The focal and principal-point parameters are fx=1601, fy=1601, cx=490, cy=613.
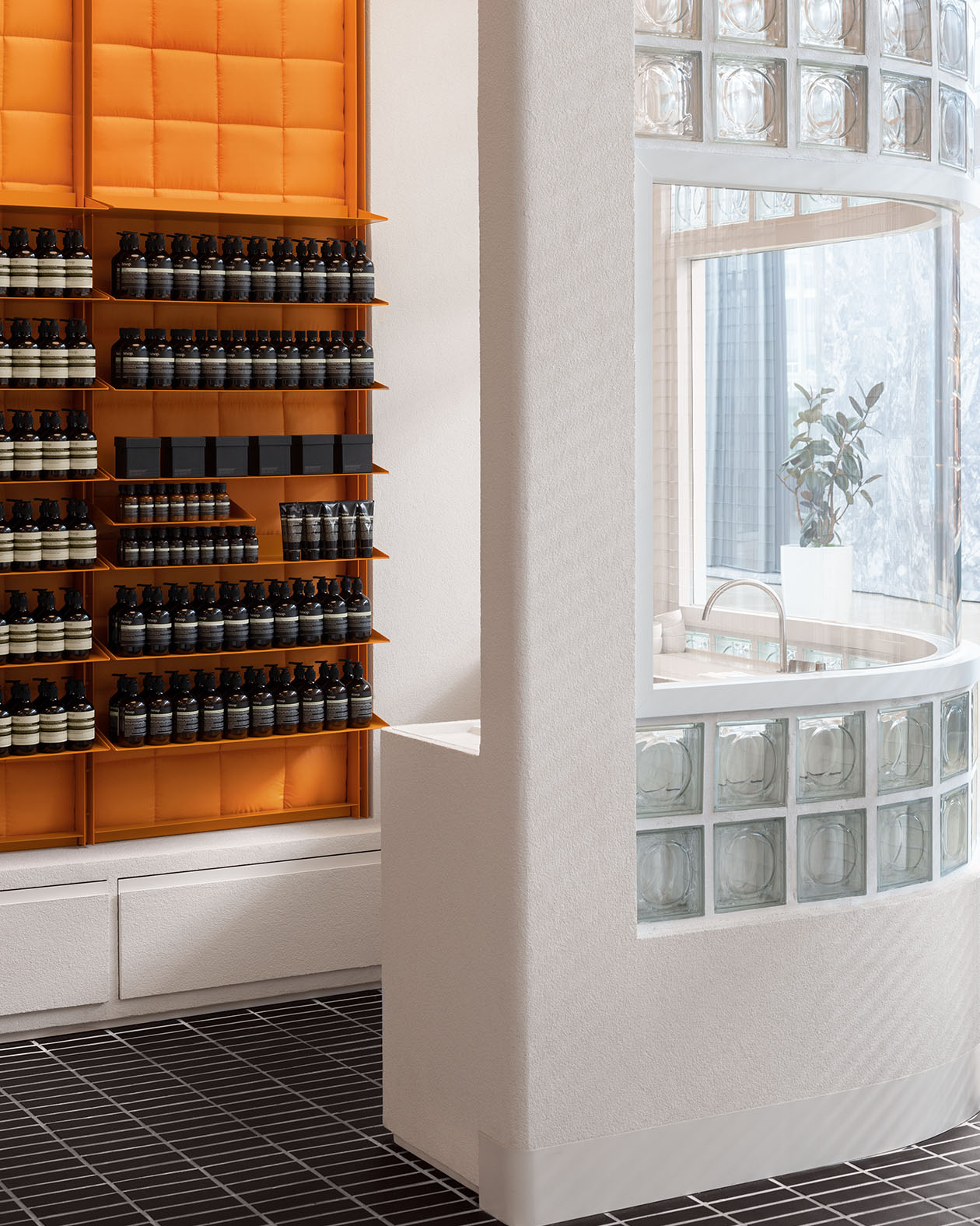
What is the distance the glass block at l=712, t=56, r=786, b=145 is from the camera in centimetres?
357

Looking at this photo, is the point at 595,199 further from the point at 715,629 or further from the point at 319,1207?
the point at 319,1207

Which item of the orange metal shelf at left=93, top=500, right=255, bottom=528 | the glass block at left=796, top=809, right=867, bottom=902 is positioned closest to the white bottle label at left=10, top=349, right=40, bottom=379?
the orange metal shelf at left=93, top=500, right=255, bottom=528

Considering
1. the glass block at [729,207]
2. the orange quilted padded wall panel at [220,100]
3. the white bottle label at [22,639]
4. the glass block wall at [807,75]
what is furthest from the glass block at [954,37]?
the white bottle label at [22,639]

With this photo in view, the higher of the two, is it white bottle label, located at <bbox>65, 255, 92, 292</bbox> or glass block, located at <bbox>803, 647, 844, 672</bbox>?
white bottle label, located at <bbox>65, 255, 92, 292</bbox>

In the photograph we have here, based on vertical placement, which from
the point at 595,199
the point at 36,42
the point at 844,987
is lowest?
the point at 844,987

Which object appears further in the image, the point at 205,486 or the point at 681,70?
the point at 205,486

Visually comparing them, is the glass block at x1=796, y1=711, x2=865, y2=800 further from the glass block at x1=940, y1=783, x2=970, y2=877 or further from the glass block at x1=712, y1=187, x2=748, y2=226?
the glass block at x1=712, y1=187, x2=748, y2=226

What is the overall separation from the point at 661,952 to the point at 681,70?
194 cm

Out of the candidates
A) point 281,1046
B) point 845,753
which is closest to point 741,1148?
point 845,753

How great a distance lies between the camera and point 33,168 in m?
4.96

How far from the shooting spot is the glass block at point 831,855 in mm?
3764

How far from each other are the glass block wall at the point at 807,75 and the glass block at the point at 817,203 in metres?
0.11

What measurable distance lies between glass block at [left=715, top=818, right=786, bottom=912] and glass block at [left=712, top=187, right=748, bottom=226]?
136 cm

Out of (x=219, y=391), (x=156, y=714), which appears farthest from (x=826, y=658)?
(x=219, y=391)
